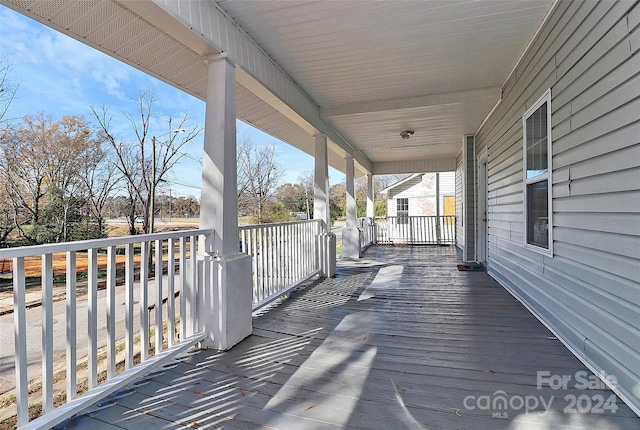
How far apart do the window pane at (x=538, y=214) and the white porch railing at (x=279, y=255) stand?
8.99 feet

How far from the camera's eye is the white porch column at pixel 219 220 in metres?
2.52

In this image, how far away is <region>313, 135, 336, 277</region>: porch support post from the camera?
5.35m

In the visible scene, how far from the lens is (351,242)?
7.67 metres

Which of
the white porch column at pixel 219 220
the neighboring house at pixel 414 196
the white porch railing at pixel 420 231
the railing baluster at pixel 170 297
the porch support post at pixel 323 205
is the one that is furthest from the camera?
the neighboring house at pixel 414 196

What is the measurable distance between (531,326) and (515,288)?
1115 mm

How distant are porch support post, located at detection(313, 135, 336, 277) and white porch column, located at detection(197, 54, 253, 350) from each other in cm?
275

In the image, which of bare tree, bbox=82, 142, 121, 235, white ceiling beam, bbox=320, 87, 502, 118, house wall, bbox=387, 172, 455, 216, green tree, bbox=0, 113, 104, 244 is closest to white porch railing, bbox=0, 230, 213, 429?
white ceiling beam, bbox=320, 87, 502, 118

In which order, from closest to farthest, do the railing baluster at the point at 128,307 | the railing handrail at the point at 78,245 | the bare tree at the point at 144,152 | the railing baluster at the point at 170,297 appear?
1. the railing handrail at the point at 78,245
2. the railing baluster at the point at 128,307
3. the railing baluster at the point at 170,297
4. the bare tree at the point at 144,152

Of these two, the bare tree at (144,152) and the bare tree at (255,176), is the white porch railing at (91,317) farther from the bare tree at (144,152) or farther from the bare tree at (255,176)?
the bare tree at (255,176)

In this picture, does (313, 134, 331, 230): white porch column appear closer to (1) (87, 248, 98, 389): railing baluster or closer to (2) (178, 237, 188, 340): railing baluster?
(2) (178, 237, 188, 340): railing baluster

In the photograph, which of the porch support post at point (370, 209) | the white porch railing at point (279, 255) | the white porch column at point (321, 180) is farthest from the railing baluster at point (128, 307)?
the porch support post at point (370, 209)

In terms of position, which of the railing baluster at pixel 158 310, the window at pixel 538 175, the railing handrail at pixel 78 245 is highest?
the window at pixel 538 175

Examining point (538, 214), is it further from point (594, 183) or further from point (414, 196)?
point (414, 196)

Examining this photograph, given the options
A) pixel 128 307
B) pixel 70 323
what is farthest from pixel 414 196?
pixel 70 323
